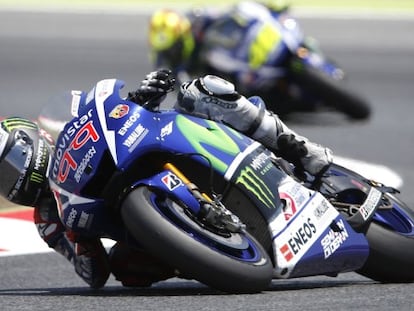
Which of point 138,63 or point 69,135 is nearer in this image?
point 69,135

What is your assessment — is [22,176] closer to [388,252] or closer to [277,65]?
[388,252]

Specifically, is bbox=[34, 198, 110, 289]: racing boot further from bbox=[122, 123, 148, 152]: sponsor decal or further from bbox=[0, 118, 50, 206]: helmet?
bbox=[122, 123, 148, 152]: sponsor decal

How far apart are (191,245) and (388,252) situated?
4.09 feet

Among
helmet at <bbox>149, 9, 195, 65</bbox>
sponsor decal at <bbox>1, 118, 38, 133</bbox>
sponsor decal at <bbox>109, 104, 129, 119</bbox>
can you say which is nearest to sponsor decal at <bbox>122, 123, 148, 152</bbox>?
sponsor decal at <bbox>109, 104, 129, 119</bbox>

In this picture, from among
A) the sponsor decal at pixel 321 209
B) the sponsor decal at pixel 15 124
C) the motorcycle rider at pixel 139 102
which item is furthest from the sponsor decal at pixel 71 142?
the sponsor decal at pixel 321 209

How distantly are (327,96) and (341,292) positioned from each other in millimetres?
8904

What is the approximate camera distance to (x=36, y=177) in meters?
6.45

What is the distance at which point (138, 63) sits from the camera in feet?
60.7

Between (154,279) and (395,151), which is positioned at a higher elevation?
(154,279)

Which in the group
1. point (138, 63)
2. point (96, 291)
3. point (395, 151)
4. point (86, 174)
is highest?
point (86, 174)

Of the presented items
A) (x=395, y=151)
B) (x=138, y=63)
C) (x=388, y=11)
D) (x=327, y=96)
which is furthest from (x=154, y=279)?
(x=388, y=11)

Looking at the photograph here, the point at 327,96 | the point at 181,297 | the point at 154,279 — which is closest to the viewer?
the point at 181,297

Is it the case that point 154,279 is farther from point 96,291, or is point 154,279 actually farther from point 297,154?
point 297,154

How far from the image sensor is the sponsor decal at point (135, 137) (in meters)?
6.06
